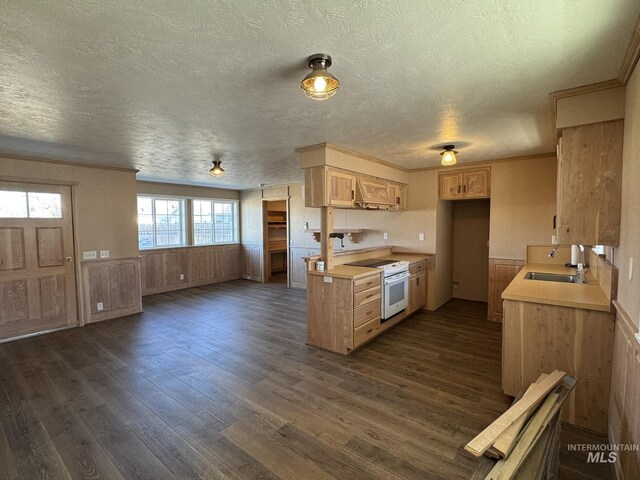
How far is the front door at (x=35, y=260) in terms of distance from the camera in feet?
13.4

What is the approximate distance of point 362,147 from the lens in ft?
12.5

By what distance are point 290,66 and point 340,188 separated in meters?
2.11

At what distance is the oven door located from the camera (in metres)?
4.07

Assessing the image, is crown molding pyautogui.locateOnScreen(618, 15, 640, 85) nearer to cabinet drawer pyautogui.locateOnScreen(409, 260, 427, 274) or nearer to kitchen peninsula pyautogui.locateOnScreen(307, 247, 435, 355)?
kitchen peninsula pyautogui.locateOnScreen(307, 247, 435, 355)

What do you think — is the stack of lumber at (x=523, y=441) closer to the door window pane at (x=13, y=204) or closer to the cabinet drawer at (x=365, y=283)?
the cabinet drawer at (x=365, y=283)

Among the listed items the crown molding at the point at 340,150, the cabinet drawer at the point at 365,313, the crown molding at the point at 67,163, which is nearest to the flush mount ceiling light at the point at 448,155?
the crown molding at the point at 340,150

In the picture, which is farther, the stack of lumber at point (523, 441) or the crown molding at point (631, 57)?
the crown molding at point (631, 57)

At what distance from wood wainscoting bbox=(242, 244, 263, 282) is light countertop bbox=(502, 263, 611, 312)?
614 cm

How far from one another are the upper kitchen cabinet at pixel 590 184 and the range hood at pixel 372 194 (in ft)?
7.41

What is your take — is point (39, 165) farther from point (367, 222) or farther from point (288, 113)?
point (367, 222)

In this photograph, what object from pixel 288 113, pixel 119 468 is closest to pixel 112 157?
pixel 288 113

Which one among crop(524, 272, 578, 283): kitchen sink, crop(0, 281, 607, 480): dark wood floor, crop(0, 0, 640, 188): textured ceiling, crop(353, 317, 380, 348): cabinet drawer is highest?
crop(0, 0, 640, 188): textured ceiling

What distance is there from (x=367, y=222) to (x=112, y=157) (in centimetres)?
429

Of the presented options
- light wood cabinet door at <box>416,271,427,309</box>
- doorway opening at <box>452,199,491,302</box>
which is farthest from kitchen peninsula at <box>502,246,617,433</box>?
doorway opening at <box>452,199,491,302</box>
